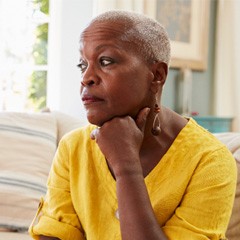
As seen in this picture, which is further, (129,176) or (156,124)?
(156,124)

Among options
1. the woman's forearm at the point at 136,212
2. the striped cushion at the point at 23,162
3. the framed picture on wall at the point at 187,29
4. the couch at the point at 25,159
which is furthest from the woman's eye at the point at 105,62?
the framed picture on wall at the point at 187,29

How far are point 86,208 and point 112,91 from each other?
13.7 inches

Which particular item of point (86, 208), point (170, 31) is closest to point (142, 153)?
point (86, 208)

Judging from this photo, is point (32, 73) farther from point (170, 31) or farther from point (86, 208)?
point (86, 208)

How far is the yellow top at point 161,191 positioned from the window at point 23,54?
6.64 ft

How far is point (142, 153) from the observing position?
133cm

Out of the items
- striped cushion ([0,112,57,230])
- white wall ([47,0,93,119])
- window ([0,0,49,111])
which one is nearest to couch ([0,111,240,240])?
striped cushion ([0,112,57,230])

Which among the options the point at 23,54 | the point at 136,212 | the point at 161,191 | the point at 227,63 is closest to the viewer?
the point at 136,212

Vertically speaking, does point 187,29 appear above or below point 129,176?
above

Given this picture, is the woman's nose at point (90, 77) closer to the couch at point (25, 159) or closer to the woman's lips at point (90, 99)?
the woman's lips at point (90, 99)

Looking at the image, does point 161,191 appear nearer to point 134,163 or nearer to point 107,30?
point 134,163

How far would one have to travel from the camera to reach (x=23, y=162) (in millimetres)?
2035

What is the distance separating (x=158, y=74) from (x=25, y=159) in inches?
38.4

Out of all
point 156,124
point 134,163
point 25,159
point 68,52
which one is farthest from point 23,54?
point 134,163
